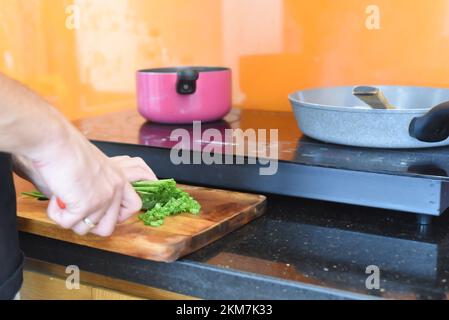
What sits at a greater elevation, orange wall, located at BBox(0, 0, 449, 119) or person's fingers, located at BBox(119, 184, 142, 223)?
orange wall, located at BBox(0, 0, 449, 119)

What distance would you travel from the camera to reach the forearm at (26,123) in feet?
1.86

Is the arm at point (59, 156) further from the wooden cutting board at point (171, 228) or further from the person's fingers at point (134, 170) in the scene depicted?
the person's fingers at point (134, 170)

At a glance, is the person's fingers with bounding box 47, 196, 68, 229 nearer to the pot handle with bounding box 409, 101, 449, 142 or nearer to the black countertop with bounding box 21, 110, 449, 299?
the black countertop with bounding box 21, 110, 449, 299

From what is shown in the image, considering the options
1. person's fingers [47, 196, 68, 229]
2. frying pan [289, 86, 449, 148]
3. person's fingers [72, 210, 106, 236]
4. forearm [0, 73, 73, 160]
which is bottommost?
person's fingers [72, 210, 106, 236]

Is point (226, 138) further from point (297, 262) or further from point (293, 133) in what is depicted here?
point (297, 262)

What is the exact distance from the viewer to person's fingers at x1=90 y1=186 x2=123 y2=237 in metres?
0.65

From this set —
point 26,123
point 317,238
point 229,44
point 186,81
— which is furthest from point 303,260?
point 229,44

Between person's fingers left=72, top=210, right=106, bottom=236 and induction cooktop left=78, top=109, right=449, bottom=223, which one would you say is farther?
induction cooktop left=78, top=109, right=449, bottom=223

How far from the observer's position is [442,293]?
2.02ft

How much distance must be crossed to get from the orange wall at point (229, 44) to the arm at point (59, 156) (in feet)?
2.30

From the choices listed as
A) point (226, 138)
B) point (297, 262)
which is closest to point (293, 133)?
point (226, 138)

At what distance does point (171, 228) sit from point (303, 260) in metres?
0.17

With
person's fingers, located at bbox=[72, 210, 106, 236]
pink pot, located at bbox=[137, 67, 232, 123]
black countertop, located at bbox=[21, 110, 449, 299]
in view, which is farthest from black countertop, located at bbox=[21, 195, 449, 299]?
pink pot, located at bbox=[137, 67, 232, 123]

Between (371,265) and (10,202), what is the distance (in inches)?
17.2
